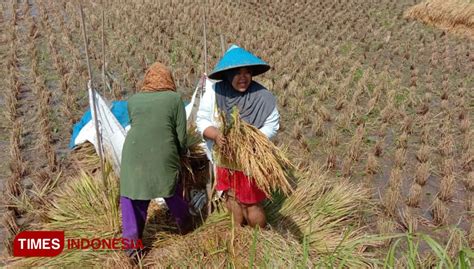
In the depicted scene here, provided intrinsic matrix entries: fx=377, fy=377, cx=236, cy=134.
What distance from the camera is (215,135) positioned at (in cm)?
214

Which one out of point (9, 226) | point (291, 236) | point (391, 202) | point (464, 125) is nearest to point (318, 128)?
point (391, 202)

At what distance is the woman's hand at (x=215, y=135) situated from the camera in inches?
81.4

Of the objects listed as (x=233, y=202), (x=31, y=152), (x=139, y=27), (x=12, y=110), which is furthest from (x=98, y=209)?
(x=139, y=27)

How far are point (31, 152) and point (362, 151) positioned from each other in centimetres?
330

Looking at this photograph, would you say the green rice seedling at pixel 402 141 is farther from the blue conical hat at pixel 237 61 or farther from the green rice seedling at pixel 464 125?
the blue conical hat at pixel 237 61

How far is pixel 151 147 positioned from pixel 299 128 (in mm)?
2295

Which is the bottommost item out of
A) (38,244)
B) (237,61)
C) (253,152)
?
(38,244)

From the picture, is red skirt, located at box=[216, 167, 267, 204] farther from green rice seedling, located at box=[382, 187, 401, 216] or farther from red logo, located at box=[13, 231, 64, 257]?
green rice seedling, located at box=[382, 187, 401, 216]

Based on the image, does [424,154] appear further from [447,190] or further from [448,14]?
[448,14]

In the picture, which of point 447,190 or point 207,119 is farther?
point 447,190

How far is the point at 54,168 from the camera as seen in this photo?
11.2 ft

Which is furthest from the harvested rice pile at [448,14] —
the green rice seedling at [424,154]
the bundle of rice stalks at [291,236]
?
the bundle of rice stalks at [291,236]

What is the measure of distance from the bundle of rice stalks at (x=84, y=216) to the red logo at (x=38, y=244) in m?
0.05

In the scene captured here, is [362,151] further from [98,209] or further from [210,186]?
[98,209]
